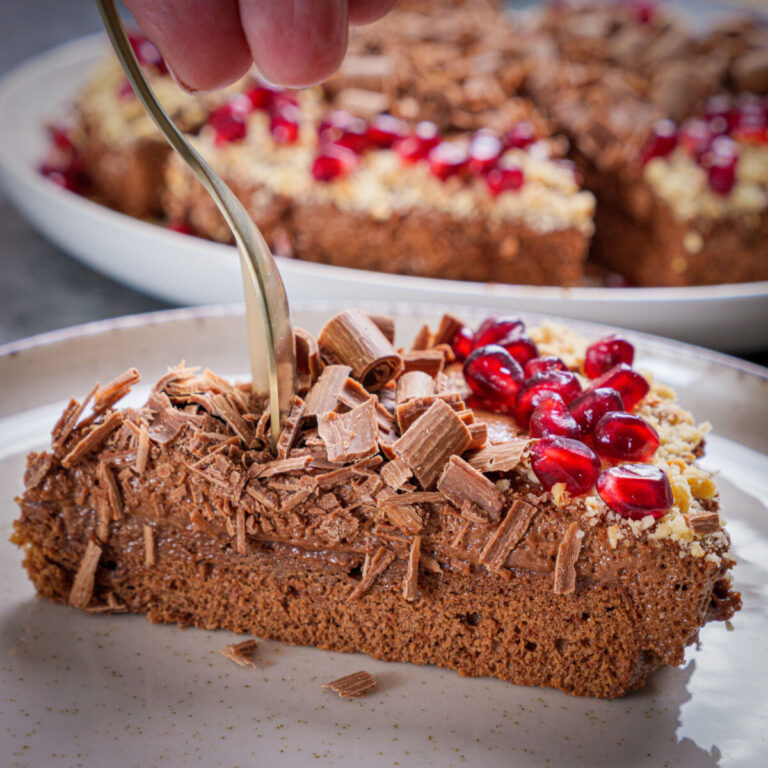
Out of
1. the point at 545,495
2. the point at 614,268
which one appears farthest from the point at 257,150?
the point at 545,495

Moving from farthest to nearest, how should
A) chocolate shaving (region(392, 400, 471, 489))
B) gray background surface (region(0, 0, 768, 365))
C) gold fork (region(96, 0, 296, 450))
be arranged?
gray background surface (region(0, 0, 768, 365)) < chocolate shaving (region(392, 400, 471, 489)) < gold fork (region(96, 0, 296, 450))

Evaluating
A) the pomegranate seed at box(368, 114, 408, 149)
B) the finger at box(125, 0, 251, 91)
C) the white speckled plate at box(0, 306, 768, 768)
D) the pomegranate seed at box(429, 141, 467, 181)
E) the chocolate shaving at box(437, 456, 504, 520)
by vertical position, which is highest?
the finger at box(125, 0, 251, 91)

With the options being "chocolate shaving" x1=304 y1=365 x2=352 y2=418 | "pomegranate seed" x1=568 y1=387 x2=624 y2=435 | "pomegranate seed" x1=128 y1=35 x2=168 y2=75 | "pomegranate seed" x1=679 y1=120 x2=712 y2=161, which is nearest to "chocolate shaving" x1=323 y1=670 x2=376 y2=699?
"chocolate shaving" x1=304 y1=365 x2=352 y2=418

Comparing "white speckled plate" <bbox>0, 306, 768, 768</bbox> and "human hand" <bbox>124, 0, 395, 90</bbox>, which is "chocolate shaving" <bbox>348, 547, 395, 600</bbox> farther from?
"human hand" <bbox>124, 0, 395, 90</bbox>

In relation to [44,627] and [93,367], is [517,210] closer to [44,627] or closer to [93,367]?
[93,367]

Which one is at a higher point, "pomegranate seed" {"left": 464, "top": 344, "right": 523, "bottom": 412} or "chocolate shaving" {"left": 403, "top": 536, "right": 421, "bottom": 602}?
"pomegranate seed" {"left": 464, "top": 344, "right": 523, "bottom": 412}

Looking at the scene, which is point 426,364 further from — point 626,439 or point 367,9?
point 367,9

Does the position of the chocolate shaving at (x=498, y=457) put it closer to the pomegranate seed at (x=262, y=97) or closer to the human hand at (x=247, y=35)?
the human hand at (x=247, y=35)
